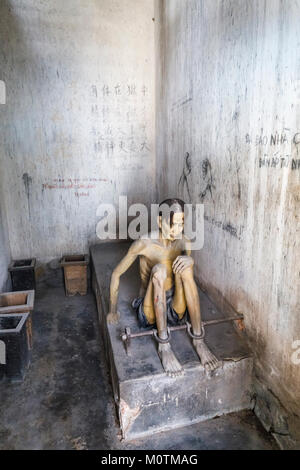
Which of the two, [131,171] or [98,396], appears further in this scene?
[131,171]

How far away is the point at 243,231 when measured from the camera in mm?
2715

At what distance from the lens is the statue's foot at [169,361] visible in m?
2.44

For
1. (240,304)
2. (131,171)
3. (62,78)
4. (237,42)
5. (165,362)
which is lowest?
(165,362)

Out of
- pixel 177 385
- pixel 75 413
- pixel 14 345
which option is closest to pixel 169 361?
pixel 177 385

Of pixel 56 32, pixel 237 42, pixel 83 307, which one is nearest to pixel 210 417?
pixel 83 307

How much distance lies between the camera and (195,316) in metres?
2.68

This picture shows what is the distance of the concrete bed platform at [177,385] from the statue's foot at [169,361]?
0.04 m

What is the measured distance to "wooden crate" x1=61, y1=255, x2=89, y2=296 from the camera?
4.95 metres

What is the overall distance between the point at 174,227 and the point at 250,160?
2.70 ft

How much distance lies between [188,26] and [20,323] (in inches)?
149

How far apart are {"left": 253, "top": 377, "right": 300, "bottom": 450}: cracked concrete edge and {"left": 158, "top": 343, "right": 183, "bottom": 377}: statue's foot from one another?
2.34ft

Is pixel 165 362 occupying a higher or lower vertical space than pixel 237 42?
lower

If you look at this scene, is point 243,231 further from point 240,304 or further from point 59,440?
point 59,440

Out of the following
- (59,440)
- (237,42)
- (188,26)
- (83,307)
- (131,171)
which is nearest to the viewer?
(59,440)
